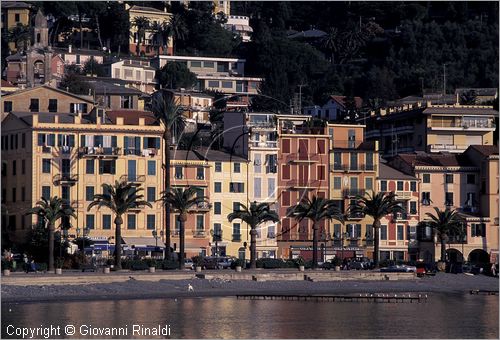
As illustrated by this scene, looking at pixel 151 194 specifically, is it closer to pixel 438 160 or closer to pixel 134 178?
pixel 134 178

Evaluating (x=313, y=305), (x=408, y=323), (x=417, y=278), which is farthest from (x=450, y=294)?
(x=408, y=323)

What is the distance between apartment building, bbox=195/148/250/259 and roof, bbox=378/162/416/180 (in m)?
11.9

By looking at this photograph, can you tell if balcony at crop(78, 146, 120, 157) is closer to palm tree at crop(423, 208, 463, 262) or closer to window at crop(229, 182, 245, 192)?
window at crop(229, 182, 245, 192)

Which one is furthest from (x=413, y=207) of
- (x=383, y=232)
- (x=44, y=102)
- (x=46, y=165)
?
(x=46, y=165)

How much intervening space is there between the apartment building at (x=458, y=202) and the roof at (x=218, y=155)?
50.5 feet

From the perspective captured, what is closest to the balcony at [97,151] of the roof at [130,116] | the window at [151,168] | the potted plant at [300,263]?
the window at [151,168]

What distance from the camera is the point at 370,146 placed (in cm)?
13875

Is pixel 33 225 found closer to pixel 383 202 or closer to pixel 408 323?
pixel 383 202

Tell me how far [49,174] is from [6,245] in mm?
5867

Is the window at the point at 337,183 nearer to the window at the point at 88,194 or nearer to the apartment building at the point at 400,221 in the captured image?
the apartment building at the point at 400,221

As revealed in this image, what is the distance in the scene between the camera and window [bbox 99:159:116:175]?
413 ft

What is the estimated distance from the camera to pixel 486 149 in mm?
144250

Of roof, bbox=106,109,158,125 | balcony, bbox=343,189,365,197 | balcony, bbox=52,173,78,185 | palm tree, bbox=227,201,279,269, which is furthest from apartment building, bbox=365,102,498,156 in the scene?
balcony, bbox=52,173,78,185

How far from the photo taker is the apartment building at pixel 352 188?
446 feet
